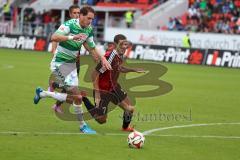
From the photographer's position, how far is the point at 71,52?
13.6 metres

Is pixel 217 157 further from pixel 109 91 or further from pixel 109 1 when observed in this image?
pixel 109 1

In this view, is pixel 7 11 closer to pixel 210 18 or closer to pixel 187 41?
pixel 210 18

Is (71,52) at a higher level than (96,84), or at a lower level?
higher

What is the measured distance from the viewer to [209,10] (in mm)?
47812

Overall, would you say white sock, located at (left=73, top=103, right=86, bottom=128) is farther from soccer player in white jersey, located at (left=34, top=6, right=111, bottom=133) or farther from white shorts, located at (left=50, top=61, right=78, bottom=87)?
white shorts, located at (left=50, top=61, right=78, bottom=87)

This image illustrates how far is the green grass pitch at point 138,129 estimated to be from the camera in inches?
432

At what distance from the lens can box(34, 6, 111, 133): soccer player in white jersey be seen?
42.0 feet

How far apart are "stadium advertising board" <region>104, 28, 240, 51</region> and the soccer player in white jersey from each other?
95.6ft

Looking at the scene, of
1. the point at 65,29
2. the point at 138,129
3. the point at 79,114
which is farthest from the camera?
the point at 138,129

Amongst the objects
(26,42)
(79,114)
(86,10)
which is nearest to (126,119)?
(79,114)

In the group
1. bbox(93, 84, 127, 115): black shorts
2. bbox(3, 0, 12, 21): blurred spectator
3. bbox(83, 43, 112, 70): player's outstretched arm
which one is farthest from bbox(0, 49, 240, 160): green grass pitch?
bbox(3, 0, 12, 21): blurred spectator

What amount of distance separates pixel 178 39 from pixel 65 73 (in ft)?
103

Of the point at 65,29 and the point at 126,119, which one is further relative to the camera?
the point at 126,119

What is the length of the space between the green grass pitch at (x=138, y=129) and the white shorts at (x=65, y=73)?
2.93 ft
